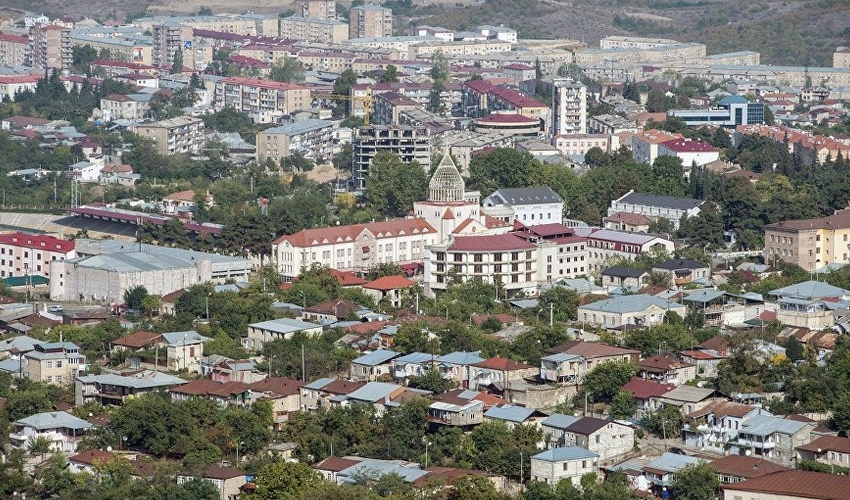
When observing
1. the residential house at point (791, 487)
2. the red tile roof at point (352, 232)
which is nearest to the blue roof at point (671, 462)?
the residential house at point (791, 487)

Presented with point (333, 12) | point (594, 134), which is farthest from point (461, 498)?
point (333, 12)

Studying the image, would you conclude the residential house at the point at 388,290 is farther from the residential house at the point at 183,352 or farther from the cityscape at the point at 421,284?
the residential house at the point at 183,352

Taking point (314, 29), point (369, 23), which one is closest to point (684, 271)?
point (314, 29)

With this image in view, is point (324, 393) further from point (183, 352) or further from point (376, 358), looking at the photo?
point (183, 352)

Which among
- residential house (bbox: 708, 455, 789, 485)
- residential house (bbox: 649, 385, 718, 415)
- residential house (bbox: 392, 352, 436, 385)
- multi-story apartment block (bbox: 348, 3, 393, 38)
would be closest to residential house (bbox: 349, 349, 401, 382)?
residential house (bbox: 392, 352, 436, 385)

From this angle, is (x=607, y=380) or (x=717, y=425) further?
(x=607, y=380)

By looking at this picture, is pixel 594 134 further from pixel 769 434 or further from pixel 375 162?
pixel 769 434
